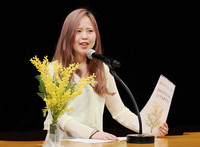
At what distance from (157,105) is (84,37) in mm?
676

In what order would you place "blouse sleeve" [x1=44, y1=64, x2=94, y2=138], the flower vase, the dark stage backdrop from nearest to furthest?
the flower vase < "blouse sleeve" [x1=44, y1=64, x2=94, y2=138] < the dark stage backdrop

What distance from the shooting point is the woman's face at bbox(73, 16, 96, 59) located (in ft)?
7.48

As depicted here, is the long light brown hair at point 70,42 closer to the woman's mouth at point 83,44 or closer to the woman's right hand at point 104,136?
the woman's mouth at point 83,44

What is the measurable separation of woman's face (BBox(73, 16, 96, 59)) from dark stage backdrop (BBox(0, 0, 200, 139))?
1.50 metres

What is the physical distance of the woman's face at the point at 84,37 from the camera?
2.28 meters

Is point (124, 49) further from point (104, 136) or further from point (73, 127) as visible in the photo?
point (104, 136)

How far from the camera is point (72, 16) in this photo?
7.54ft

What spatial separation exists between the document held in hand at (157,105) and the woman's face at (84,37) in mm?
608

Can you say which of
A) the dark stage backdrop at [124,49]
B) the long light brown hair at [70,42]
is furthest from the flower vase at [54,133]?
the dark stage backdrop at [124,49]

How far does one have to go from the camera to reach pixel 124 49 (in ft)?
14.2

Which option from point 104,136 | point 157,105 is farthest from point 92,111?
point 157,105

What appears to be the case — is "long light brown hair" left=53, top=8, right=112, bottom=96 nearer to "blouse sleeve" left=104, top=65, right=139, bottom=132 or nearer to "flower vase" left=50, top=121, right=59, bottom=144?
"blouse sleeve" left=104, top=65, right=139, bottom=132

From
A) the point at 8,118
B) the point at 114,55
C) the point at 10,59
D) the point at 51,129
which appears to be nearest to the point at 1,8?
the point at 10,59

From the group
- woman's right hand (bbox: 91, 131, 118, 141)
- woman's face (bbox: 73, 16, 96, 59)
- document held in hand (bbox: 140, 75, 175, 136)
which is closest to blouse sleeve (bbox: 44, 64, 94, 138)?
woman's right hand (bbox: 91, 131, 118, 141)
